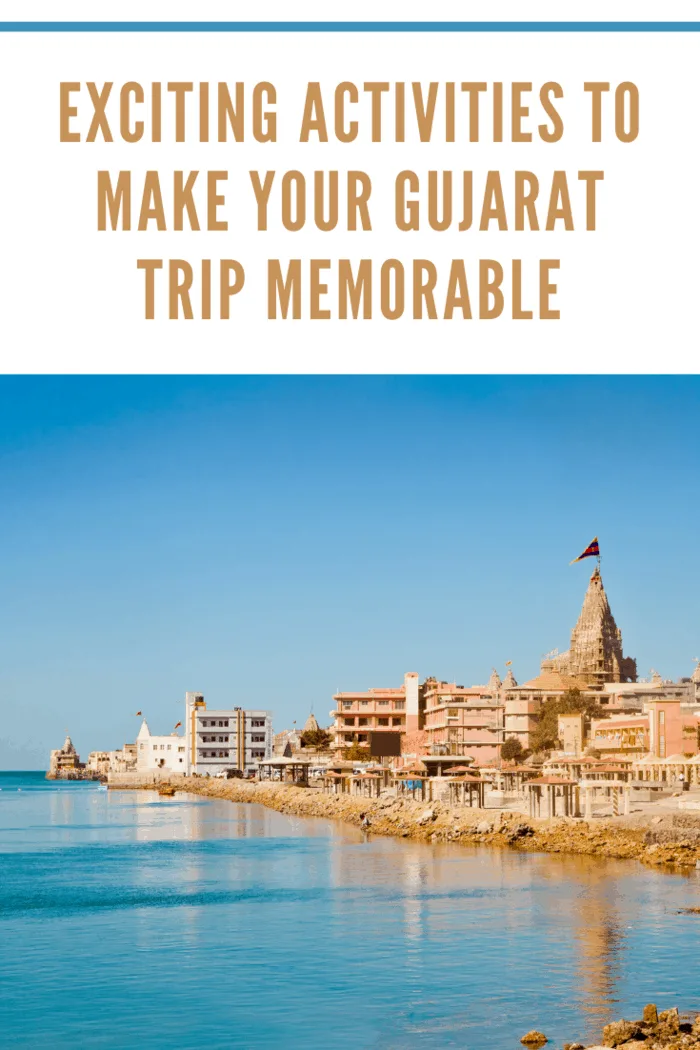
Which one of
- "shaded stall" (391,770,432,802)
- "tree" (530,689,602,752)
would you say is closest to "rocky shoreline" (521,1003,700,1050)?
"shaded stall" (391,770,432,802)

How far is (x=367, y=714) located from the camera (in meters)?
131

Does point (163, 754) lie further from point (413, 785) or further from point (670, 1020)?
point (670, 1020)

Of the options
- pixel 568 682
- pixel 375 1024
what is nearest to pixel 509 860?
pixel 375 1024

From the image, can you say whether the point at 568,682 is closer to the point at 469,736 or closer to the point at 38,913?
the point at 469,736

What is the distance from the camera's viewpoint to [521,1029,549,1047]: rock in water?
23.3 meters

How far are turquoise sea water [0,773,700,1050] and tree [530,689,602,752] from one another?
43.3 m

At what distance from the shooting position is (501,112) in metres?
25.6

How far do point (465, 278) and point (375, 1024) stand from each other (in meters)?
15.4

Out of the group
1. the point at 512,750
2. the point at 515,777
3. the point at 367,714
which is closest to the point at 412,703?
the point at 367,714

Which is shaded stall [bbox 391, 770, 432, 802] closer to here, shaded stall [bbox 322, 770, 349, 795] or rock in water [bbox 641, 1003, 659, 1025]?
shaded stall [bbox 322, 770, 349, 795]

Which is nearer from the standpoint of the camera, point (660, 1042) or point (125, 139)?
point (660, 1042)

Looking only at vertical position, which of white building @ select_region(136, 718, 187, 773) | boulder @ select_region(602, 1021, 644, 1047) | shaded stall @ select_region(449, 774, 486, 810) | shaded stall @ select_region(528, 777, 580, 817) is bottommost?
white building @ select_region(136, 718, 187, 773)

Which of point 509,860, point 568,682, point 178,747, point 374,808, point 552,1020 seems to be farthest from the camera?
point 178,747

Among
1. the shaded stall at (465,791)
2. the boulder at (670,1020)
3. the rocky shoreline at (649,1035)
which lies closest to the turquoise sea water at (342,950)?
the rocky shoreline at (649,1035)
